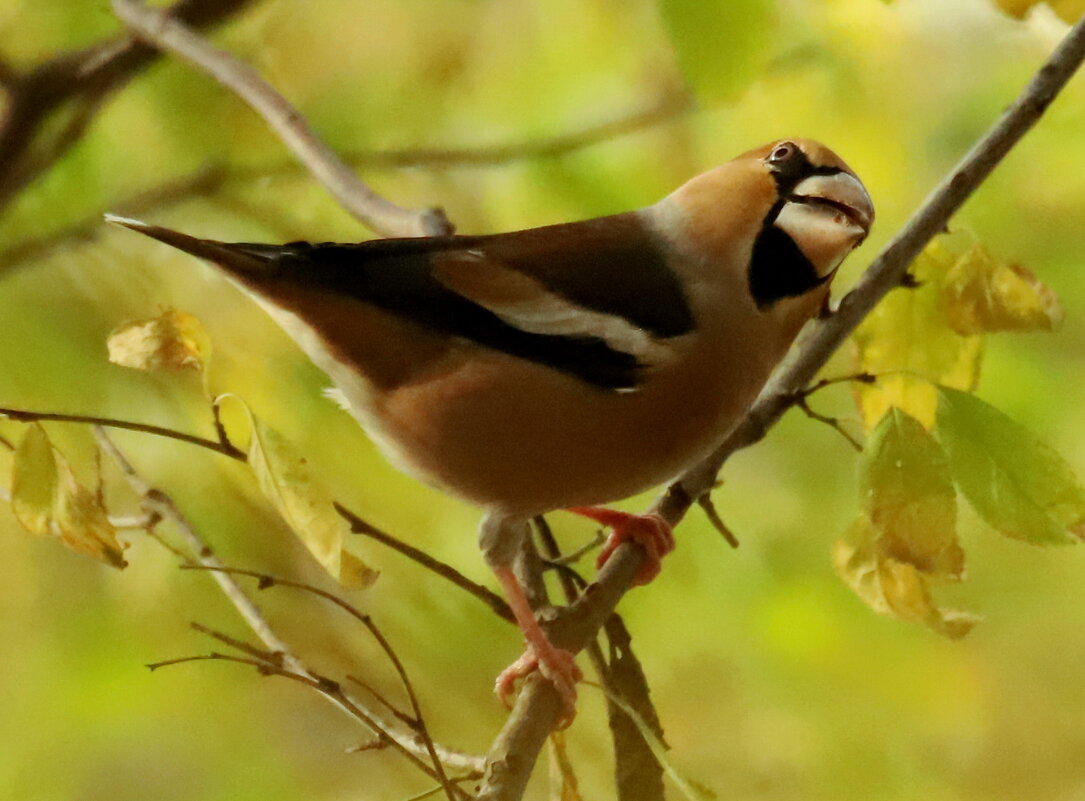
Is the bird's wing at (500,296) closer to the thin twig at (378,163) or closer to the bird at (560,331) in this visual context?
the bird at (560,331)

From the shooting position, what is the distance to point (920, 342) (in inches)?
26.9

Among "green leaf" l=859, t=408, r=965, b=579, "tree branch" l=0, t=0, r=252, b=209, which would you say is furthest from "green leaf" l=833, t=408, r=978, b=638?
"tree branch" l=0, t=0, r=252, b=209

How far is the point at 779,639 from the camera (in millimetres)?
905

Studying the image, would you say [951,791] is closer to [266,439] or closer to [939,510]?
[939,510]

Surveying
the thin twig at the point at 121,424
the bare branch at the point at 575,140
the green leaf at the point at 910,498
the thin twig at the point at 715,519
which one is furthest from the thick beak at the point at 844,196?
the bare branch at the point at 575,140

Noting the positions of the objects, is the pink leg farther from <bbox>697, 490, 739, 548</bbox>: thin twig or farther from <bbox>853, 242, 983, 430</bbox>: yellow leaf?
<bbox>853, 242, 983, 430</bbox>: yellow leaf

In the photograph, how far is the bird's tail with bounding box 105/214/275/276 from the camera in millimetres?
542

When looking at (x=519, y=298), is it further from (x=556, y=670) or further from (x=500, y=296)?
(x=556, y=670)

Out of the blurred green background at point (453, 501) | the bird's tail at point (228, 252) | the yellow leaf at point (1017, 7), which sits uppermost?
the yellow leaf at point (1017, 7)

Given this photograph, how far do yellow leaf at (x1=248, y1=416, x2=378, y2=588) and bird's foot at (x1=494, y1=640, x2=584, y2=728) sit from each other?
0.13 meters

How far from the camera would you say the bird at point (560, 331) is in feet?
1.89

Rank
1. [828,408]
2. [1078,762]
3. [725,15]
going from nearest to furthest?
[725,15] → [1078,762] → [828,408]

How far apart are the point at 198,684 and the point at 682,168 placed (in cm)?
61

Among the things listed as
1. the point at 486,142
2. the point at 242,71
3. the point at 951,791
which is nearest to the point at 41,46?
the point at 242,71
